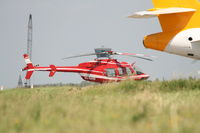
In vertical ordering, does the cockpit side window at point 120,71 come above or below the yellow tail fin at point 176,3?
below

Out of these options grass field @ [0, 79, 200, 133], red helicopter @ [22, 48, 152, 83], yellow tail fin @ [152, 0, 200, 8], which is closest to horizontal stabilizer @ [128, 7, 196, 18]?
yellow tail fin @ [152, 0, 200, 8]

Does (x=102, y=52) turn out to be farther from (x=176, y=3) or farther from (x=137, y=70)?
(x=176, y=3)

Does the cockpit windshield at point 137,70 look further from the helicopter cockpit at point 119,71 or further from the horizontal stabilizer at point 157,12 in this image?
the horizontal stabilizer at point 157,12

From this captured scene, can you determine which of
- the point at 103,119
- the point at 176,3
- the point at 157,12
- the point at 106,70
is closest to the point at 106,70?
the point at 106,70

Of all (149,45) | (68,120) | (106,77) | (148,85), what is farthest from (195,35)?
(106,77)

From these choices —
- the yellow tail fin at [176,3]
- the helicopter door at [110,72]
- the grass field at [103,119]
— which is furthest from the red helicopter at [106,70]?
the grass field at [103,119]

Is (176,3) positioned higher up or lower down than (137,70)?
higher up

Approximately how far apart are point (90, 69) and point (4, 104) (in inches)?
740

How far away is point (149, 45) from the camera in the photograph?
16.0 m

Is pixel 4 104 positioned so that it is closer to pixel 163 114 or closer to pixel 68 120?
pixel 68 120

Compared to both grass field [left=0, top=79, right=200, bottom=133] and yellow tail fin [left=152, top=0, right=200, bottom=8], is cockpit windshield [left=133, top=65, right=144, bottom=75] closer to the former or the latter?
yellow tail fin [left=152, top=0, right=200, bottom=8]

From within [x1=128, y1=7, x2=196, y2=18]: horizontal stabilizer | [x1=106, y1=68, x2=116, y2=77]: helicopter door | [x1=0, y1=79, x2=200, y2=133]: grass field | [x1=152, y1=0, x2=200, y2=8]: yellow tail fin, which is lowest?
[x1=0, y1=79, x2=200, y2=133]: grass field

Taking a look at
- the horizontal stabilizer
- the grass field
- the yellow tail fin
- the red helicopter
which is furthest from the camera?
the red helicopter

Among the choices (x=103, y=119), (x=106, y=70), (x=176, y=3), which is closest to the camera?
(x=103, y=119)
